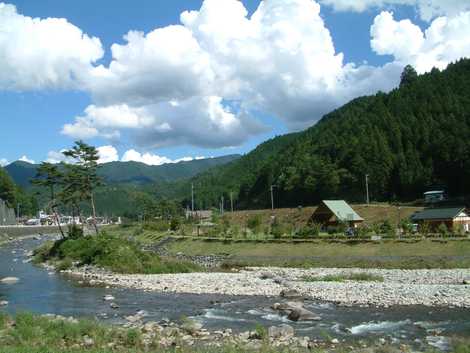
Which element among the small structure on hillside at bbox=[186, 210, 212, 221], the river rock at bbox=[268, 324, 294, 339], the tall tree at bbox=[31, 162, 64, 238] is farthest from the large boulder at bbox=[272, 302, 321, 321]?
the small structure on hillside at bbox=[186, 210, 212, 221]

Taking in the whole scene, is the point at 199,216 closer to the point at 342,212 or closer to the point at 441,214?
the point at 342,212

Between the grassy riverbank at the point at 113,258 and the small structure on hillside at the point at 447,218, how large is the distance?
34.7 meters

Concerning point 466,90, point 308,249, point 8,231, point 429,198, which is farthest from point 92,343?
point 466,90

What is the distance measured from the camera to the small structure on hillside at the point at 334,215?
7594 cm

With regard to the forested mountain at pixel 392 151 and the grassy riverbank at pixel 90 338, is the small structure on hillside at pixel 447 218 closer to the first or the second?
the forested mountain at pixel 392 151

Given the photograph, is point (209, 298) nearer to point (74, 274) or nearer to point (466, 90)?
point (74, 274)

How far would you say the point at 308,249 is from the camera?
5409cm

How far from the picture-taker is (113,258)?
45125mm

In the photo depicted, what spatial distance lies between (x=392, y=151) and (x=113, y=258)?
8875 cm

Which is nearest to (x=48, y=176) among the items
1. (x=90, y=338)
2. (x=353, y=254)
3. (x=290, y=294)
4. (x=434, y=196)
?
(x=353, y=254)

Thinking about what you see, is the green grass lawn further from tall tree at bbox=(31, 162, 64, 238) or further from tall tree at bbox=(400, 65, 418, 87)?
tall tree at bbox=(400, 65, 418, 87)

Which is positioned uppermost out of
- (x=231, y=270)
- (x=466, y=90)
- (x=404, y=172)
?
(x=466, y=90)

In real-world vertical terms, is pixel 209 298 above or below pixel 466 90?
below

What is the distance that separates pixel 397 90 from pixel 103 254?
408ft
